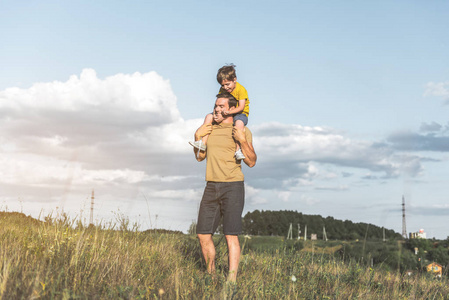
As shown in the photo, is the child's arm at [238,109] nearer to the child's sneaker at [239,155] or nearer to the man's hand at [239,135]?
the man's hand at [239,135]

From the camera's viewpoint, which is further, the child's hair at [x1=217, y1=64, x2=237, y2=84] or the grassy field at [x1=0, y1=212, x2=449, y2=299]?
the child's hair at [x1=217, y1=64, x2=237, y2=84]

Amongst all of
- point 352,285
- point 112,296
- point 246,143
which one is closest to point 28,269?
point 112,296

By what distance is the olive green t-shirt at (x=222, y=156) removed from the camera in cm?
561

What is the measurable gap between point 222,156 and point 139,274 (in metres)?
1.83

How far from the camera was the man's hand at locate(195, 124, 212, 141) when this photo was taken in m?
5.83

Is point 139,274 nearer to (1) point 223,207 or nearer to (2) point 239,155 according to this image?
(1) point 223,207

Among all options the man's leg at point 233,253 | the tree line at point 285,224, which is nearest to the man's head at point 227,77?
the man's leg at point 233,253

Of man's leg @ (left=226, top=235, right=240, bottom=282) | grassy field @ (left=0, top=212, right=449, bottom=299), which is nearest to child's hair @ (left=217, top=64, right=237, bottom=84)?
man's leg @ (left=226, top=235, right=240, bottom=282)

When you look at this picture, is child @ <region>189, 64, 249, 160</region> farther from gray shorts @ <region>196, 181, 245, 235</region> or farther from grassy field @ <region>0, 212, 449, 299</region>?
grassy field @ <region>0, 212, 449, 299</region>

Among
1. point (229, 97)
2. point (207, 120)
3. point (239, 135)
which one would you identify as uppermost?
point (229, 97)

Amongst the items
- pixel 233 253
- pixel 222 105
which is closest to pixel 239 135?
Answer: pixel 222 105

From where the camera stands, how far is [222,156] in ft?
18.6

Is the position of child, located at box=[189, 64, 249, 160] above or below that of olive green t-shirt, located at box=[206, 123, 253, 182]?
above

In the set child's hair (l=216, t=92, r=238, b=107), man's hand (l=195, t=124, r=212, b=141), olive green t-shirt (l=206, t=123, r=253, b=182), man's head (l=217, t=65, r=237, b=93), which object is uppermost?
man's head (l=217, t=65, r=237, b=93)
